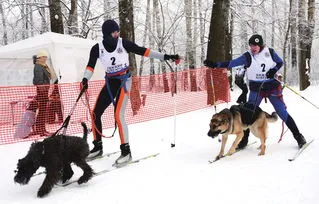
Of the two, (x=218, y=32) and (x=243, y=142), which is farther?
(x=218, y=32)

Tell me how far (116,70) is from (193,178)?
186 centimetres

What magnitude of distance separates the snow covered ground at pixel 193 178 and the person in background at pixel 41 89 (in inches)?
37.2

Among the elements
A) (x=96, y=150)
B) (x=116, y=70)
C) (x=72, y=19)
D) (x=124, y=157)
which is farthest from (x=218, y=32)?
(x=72, y=19)

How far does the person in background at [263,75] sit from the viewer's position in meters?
5.13

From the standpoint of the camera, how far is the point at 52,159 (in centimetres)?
374

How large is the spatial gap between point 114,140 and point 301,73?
11281mm

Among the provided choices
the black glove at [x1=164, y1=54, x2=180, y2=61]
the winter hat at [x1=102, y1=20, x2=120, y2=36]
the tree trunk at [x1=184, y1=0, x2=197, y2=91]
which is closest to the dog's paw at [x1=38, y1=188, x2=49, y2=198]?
the winter hat at [x1=102, y1=20, x2=120, y2=36]

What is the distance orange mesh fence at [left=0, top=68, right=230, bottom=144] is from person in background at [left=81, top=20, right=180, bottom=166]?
0.64 meters

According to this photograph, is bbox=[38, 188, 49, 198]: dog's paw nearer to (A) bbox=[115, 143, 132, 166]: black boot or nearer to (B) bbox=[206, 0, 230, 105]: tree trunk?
(A) bbox=[115, 143, 132, 166]: black boot

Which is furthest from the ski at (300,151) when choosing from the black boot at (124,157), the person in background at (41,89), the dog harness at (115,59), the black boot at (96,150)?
the person in background at (41,89)

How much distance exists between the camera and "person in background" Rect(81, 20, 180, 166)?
484cm

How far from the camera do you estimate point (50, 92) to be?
298 inches

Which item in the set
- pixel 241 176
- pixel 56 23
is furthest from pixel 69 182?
pixel 56 23

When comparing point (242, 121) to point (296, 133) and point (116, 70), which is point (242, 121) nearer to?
point (296, 133)
